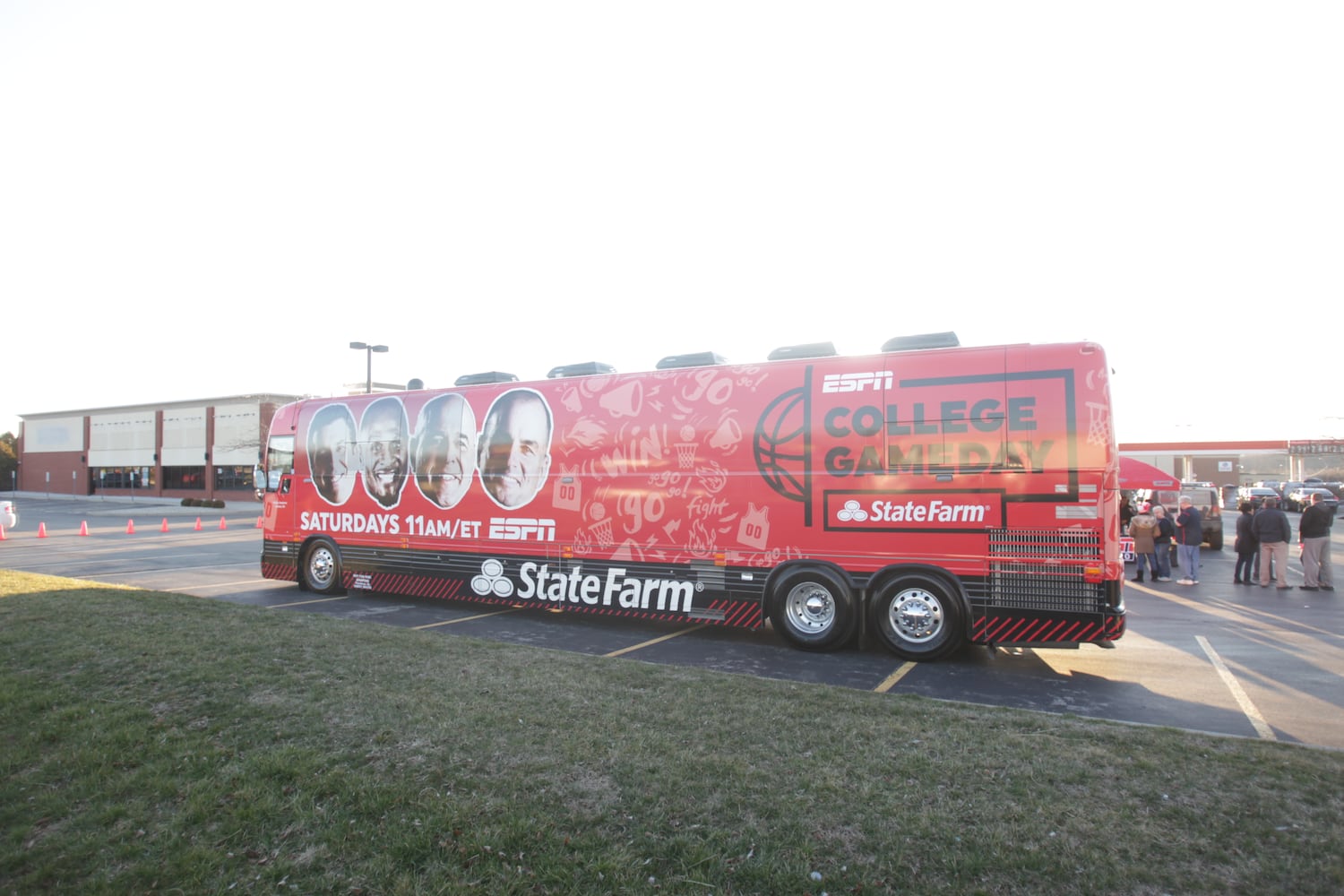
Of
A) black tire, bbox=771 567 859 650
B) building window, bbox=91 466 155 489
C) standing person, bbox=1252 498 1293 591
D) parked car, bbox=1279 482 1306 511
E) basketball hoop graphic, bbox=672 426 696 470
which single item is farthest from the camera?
building window, bbox=91 466 155 489

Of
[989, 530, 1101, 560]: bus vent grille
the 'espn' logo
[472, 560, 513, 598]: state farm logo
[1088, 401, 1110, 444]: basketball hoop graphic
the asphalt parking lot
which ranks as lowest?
the asphalt parking lot

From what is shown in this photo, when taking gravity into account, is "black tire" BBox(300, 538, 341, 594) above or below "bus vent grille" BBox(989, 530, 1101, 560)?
below

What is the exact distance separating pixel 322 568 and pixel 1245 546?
17.7 metres

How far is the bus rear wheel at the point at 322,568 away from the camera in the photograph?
12.7 meters

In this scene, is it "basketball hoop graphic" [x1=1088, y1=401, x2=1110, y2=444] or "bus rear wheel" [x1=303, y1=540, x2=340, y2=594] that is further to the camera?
"bus rear wheel" [x1=303, y1=540, x2=340, y2=594]

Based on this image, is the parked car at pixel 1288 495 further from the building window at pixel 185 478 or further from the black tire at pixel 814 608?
the building window at pixel 185 478

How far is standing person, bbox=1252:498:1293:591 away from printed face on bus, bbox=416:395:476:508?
1472 cm

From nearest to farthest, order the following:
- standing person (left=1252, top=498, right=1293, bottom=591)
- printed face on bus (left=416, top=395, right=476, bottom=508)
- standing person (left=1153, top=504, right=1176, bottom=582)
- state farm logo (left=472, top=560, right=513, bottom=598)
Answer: state farm logo (left=472, top=560, right=513, bottom=598)
printed face on bus (left=416, top=395, right=476, bottom=508)
standing person (left=1252, top=498, right=1293, bottom=591)
standing person (left=1153, top=504, right=1176, bottom=582)

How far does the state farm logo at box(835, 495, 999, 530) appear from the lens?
755cm

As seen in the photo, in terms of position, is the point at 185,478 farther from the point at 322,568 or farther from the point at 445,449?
the point at 445,449

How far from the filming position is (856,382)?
8.31m

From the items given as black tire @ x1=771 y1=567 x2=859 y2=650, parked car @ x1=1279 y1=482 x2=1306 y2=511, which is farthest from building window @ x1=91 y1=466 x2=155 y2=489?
parked car @ x1=1279 y1=482 x2=1306 y2=511

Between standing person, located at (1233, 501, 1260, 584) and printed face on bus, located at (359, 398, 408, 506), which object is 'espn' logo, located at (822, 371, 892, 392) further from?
standing person, located at (1233, 501, 1260, 584)

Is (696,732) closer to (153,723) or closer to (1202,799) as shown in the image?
(1202,799)
